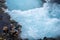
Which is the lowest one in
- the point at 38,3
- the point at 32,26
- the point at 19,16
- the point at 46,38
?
the point at 46,38

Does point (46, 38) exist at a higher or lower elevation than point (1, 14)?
lower

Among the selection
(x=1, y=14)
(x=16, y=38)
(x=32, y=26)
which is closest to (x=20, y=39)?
(x=16, y=38)

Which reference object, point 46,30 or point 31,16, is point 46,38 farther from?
point 31,16

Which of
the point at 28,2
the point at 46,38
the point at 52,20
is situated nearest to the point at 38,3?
the point at 28,2

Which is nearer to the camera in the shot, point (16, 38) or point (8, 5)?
point (16, 38)

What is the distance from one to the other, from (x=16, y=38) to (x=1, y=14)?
26 centimetres

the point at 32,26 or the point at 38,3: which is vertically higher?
the point at 38,3

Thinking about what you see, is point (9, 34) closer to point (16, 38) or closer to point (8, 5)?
point (16, 38)

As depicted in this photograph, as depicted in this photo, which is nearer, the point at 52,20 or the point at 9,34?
the point at 9,34

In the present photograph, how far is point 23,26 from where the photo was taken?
148cm

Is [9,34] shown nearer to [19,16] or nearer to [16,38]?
[16,38]

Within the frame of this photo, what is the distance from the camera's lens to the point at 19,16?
1.51 meters

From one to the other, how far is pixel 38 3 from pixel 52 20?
21cm

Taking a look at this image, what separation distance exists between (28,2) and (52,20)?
28 centimetres
